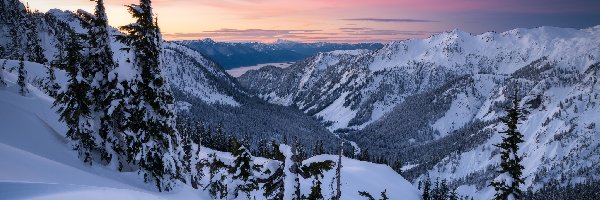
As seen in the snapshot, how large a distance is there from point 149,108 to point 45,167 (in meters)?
5.89

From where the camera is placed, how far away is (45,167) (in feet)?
54.1

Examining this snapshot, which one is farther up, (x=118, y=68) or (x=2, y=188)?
(x=118, y=68)

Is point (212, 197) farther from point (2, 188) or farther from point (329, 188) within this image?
point (329, 188)

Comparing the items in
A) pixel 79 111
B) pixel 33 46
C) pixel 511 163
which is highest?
pixel 33 46

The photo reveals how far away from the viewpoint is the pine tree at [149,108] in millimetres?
20625

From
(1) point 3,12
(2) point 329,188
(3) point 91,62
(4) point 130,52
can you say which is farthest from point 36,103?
(1) point 3,12

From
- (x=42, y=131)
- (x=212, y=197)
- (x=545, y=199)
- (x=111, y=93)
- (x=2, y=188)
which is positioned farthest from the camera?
(x=545, y=199)

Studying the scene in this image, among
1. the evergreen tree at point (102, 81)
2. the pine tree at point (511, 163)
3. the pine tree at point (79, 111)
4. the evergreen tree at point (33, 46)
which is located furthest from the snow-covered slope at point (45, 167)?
the evergreen tree at point (33, 46)

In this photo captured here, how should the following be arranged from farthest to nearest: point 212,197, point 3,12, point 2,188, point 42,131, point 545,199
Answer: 1. point 545,199
2. point 3,12
3. point 212,197
4. point 42,131
5. point 2,188

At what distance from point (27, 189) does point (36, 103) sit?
22255 millimetres

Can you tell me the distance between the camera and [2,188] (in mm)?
11281

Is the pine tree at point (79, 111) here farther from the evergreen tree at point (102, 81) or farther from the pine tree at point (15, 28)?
the pine tree at point (15, 28)

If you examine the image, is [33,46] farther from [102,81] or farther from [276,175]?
[276,175]

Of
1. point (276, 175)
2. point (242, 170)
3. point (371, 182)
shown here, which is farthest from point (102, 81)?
point (371, 182)
